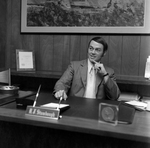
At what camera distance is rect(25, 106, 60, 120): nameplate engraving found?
134 centimetres

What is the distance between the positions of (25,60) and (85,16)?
98 cm

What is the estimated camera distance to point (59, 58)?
3.17 meters

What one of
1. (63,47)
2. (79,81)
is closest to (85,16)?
(63,47)

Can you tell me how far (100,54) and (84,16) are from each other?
0.76m

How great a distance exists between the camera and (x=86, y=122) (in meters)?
1.31

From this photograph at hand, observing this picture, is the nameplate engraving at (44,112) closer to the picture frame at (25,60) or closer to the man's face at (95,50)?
the man's face at (95,50)

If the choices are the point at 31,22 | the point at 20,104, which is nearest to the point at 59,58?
the point at 31,22

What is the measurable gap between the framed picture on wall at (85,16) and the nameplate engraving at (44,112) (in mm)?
1811

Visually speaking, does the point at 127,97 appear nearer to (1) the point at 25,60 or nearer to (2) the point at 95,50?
(2) the point at 95,50

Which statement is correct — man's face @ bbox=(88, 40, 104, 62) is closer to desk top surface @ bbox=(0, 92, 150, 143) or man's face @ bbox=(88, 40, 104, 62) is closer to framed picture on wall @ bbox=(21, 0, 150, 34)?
framed picture on wall @ bbox=(21, 0, 150, 34)

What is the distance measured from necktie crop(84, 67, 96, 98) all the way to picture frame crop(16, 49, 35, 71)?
38.6 inches

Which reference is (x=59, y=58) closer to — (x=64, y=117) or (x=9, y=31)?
(x=9, y=31)

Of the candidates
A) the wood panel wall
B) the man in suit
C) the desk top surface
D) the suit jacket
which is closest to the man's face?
the man in suit

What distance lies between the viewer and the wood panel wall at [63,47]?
9.39 ft
